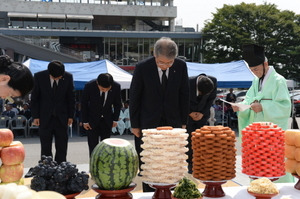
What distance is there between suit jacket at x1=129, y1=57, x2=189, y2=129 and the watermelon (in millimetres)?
1525

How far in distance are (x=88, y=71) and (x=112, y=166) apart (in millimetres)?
10788

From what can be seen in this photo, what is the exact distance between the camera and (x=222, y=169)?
8.05ft

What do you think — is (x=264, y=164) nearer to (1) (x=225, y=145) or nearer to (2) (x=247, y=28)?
(1) (x=225, y=145)

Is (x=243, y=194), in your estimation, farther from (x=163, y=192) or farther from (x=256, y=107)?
(x=256, y=107)

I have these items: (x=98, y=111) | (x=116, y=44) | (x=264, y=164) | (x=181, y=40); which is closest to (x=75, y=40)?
(x=116, y=44)

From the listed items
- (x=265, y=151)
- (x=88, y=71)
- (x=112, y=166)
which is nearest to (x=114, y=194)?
(x=112, y=166)

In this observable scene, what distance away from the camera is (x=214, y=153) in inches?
95.6

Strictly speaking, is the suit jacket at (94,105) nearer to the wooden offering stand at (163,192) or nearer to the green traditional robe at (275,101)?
the green traditional robe at (275,101)

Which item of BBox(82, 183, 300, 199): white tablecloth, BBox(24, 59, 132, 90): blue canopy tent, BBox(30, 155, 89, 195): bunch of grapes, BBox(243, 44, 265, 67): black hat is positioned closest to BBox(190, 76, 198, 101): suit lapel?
BBox(243, 44, 265, 67): black hat

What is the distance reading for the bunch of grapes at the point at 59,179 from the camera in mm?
2109

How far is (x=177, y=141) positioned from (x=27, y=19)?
162 ft

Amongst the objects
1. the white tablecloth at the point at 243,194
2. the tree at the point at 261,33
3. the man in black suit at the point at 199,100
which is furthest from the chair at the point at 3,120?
the tree at the point at 261,33

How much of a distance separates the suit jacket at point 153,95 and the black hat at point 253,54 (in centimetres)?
66

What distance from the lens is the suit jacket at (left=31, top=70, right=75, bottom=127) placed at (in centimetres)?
563
